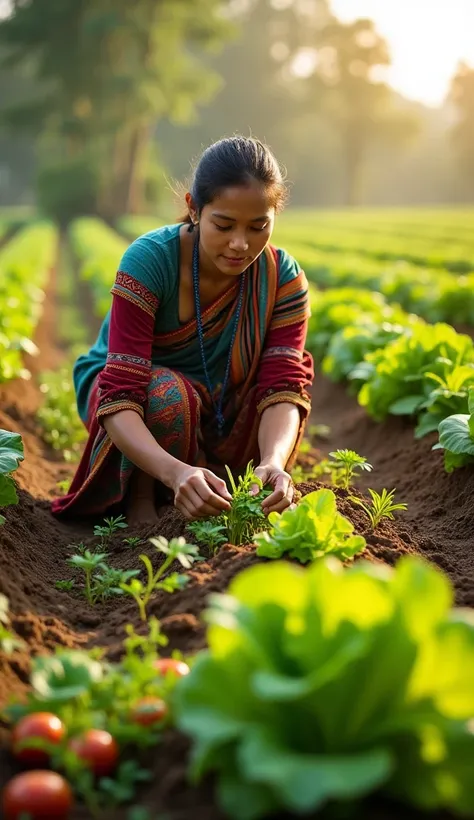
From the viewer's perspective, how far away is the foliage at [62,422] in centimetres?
550

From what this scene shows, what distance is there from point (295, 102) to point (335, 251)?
49136mm

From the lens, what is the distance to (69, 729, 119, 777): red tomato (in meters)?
1.77

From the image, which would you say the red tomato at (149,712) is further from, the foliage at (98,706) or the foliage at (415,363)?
the foliage at (415,363)

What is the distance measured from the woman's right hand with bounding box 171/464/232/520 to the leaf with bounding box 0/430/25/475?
529 millimetres

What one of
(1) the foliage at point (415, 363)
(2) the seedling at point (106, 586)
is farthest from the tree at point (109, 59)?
(2) the seedling at point (106, 586)

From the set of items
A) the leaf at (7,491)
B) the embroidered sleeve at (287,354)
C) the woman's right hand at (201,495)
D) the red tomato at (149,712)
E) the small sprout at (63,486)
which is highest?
the embroidered sleeve at (287,354)

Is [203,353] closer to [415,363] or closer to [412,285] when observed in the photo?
[415,363]

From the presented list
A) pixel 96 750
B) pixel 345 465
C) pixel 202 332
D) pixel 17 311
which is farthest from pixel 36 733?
pixel 17 311

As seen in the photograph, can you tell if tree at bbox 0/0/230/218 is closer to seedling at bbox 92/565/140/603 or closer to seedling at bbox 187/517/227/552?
seedling at bbox 187/517/227/552

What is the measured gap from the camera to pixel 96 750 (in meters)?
1.78

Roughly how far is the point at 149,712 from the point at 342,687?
464mm

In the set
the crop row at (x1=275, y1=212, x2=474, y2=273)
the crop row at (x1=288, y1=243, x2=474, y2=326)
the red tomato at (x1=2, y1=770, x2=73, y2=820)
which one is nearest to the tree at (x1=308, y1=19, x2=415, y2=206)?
the crop row at (x1=275, y1=212, x2=474, y2=273)

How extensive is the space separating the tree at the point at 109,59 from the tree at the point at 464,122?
31.7 m

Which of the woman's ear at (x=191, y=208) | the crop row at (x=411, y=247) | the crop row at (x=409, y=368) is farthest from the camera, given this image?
the crop row at (x=411, y=247)
